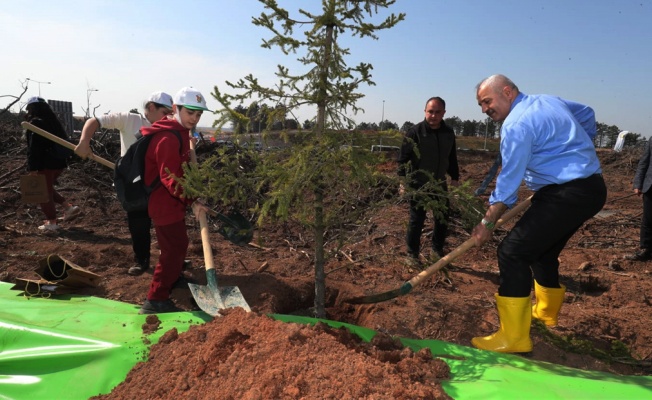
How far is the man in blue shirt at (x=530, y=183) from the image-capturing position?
2736 mm

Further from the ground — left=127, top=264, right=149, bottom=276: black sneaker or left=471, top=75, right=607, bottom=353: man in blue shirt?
left=471, top=75, right=607, bottom=353: man in blue shirt

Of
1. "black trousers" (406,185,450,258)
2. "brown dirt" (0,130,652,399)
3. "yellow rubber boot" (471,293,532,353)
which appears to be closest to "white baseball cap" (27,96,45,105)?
"brown dirt" (0,130,652,399)

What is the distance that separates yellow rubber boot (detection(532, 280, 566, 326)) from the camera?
3422mm

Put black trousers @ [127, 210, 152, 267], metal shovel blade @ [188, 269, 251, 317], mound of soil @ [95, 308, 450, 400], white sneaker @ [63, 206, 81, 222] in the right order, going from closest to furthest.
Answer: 1. mound of soil @ [95, 308, 450, 400]
2. metal shovel blade @ [188, 269, 251, 317]
3. black trousers @ [127, 210, 152, 267]
4. white sneaker @ [63, 206, 81, 222]

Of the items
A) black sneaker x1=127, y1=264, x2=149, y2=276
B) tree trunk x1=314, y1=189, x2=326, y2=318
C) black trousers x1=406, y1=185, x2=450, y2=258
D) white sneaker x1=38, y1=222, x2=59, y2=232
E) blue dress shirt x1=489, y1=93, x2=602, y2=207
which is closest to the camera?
blue dress shirt x1=489, y1=93, x2=602, y2=207

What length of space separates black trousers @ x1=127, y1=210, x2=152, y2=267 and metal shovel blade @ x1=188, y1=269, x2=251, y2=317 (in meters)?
1.38

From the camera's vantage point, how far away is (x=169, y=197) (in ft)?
11.2

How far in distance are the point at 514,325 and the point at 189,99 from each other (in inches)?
118

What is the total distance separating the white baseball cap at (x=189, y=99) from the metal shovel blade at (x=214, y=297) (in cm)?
133

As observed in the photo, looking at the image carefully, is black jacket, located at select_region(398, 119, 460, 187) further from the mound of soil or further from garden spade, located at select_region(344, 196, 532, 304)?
the mound of soil

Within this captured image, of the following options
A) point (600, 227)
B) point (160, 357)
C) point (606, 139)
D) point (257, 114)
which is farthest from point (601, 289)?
point (606, 139)

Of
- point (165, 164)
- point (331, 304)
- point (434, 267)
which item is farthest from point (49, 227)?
point (434, 267)

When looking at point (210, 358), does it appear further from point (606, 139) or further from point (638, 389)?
point (606, 139)

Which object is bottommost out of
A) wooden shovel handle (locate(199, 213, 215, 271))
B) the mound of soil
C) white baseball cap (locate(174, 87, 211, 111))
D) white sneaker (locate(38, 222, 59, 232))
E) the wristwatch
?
the mound of soil
